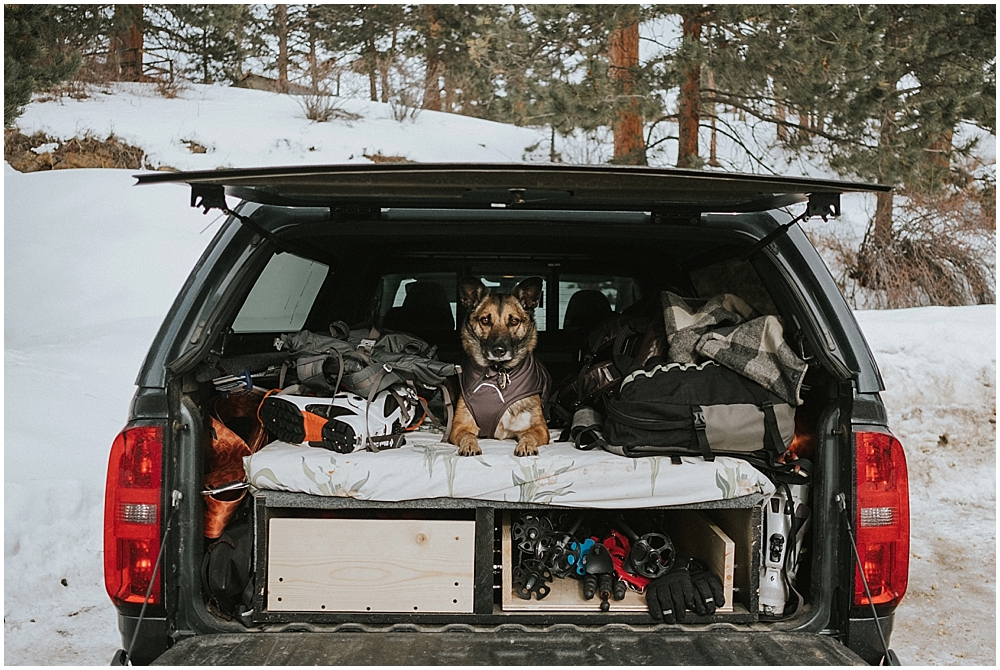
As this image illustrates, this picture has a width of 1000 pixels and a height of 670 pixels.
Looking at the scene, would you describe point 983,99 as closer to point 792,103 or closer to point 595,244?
point 792,103

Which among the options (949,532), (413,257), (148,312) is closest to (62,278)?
(148,312)

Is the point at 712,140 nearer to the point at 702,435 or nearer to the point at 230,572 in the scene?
the point at 702,435

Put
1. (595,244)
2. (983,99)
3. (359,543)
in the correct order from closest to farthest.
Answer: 1. (359,543)
2. (595,244)
3. (983,99)

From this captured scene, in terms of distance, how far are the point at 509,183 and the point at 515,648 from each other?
4.41 ft

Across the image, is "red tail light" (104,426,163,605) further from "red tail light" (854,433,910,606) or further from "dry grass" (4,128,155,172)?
"dry grass" (4,128,155,172)

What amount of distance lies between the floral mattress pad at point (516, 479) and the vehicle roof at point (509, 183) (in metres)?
0.88

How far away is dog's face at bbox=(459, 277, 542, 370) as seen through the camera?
11.2ft

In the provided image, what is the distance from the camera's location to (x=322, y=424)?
8.79 ft

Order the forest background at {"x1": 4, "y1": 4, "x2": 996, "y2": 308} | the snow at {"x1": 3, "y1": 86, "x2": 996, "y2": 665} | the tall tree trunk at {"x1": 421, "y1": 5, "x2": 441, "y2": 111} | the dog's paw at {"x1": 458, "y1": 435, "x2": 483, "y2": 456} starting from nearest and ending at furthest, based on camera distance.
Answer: the dog's paw at {"x1": 458, "y1": 435, "x2": 483, "y2": 456} < the snow at {"x1": 3, "y1": 86, "x2": 996, "y2": 665} < the forest background at {"x1": 4, "y1": 4, "x2": 996, "y2": 308} < the tall tree trunk at {"x1": 421, "y1": 5, "x2": 441, "y2": 111}

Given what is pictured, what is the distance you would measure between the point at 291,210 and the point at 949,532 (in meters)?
5.96

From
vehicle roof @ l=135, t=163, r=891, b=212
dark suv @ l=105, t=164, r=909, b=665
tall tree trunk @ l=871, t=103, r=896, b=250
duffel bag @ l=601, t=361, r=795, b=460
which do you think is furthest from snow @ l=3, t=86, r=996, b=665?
vehicle roof @ l=135, t=163, r=891, b=212

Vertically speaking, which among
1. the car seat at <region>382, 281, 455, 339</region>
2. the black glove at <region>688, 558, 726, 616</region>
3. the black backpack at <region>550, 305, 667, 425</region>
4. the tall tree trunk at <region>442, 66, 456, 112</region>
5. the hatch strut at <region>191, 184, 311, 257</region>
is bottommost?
the black glove at <region>688, 558, 726, 616</region>

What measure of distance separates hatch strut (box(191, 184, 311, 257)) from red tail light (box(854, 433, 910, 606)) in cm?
200

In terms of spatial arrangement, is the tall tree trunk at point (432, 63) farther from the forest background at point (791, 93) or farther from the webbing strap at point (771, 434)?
the webbing strap at point (771, 434)
